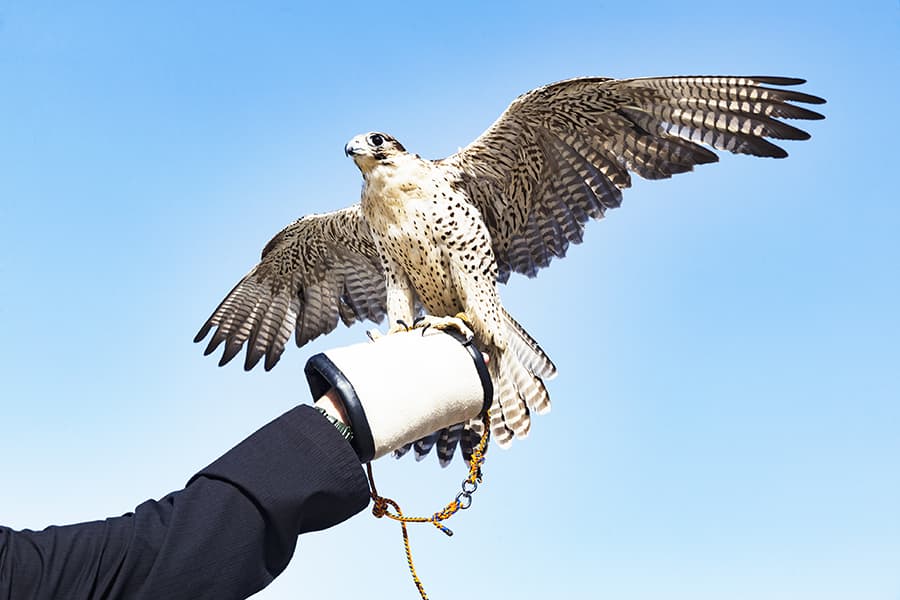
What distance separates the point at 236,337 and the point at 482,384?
2.77 metres

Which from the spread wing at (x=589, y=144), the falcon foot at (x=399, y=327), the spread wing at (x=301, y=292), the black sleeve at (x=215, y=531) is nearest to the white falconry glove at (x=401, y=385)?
the black sleeve at (x=215, y=531)

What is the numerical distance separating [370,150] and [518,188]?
0.83 m

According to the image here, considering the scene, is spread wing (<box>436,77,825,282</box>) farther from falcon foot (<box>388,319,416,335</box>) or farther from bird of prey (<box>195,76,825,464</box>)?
falcon foot (<box>388,319,416,335</box>)

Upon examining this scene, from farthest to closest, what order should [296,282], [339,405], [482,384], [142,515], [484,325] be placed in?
1. [296,282]
2. [484,325]
3. [482,384]
4. [339,405]
5. [142,515]

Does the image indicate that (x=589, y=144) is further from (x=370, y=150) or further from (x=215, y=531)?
(x=215, y=531)

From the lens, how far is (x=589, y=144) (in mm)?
3705

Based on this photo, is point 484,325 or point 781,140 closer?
point 484,325

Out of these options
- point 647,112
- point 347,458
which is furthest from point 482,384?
point 647,112

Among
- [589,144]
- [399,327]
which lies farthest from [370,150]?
[589,144]

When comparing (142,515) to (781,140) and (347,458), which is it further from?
(781,140)

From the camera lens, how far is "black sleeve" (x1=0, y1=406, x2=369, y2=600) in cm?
124

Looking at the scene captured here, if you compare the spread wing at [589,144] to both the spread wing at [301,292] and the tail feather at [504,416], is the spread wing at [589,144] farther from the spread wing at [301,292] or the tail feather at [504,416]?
the spread wing at [301,292]

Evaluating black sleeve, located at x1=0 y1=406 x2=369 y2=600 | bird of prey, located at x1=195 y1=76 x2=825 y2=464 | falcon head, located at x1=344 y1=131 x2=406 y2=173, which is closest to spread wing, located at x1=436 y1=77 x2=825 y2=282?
bird of prey, located at x1=195 y1=76 x2=825 y2=464

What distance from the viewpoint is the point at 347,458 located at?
4.62 feet
